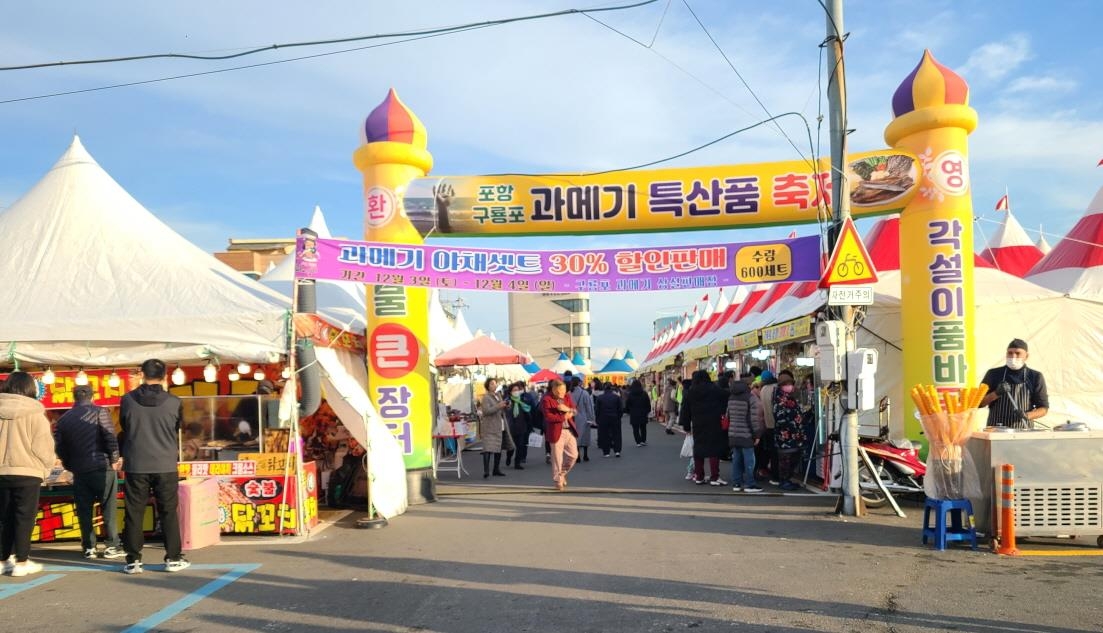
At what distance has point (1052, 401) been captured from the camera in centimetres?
1368

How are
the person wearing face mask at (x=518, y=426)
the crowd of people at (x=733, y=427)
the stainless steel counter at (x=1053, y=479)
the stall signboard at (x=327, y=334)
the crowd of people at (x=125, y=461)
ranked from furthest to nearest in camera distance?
the person wearing face mask at (x=518, y=426), the crowd of people at (x=733, y=427), the stall signboard at (x=327, y=334), the stainless steel counter at (x=1053, y=479), the crowd of people at (x=125, y=461)

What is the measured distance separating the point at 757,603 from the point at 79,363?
23.7 feet

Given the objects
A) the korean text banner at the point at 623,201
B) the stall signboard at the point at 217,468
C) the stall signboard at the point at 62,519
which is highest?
the korean text banner at the point at 623,201

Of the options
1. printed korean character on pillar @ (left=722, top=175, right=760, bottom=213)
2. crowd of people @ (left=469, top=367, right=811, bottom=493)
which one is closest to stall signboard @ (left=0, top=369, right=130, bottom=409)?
crowd of people @ (left=469, top=367, right=811, bottom=493)

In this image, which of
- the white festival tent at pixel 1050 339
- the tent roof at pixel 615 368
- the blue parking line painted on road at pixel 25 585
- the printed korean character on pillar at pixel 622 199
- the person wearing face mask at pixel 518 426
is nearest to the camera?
the blue parking line painted on road at pixel 25 585

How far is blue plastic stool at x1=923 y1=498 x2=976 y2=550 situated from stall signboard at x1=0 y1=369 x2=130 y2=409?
851 cm

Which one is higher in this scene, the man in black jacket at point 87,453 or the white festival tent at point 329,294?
the white festival tent at point 329,294

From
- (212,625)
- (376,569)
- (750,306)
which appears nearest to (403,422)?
(376,569)

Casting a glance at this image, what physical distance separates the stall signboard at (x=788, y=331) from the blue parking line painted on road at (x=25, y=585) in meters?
10.1

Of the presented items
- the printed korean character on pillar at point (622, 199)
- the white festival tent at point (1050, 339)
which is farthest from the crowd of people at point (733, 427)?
the printed korean character on pillar at point (622, 199)

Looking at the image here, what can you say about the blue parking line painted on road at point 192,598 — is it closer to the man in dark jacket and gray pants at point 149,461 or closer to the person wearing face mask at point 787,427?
the man in dark jacket and gray pants at point 149,461

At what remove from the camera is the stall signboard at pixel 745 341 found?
647 inches

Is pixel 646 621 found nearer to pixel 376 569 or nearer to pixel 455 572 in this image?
pixel 455 572

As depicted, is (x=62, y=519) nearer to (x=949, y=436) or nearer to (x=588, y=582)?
(x=588, y=582)
